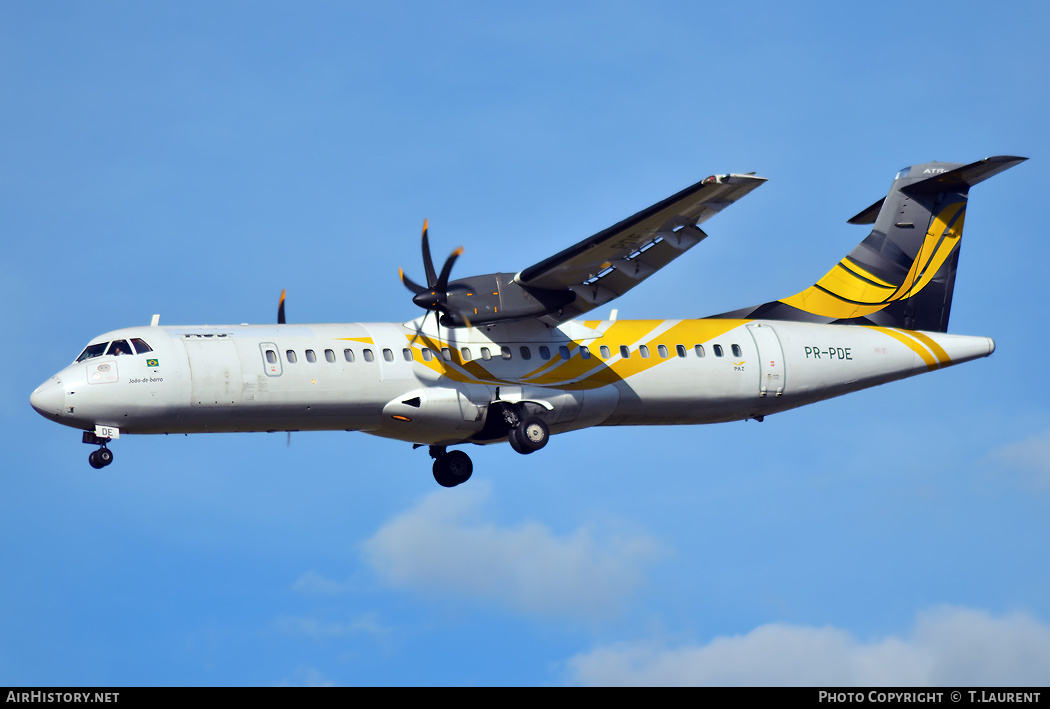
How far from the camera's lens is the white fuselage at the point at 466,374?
24.8m

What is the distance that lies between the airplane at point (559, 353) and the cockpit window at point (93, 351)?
1.5 inches

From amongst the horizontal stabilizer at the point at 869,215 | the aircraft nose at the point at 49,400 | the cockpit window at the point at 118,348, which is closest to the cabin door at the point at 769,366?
the horizontal stabilizer at the point at 869,215

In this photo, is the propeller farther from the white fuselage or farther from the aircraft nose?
the aircraft nose

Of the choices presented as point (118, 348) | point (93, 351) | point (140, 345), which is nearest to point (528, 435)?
point (140, 345)

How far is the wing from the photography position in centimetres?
2466

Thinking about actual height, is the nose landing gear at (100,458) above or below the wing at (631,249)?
below

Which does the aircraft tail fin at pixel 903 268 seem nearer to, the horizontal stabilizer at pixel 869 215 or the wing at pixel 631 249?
the horizontal stabilizer at pixel 869 215

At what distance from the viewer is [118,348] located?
24.9 metres

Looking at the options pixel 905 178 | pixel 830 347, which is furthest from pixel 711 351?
pixel 905 178

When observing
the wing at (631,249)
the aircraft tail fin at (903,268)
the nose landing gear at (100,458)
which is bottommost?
the nose landing gear at (100,458)

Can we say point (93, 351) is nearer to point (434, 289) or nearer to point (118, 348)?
point (118, 348)
